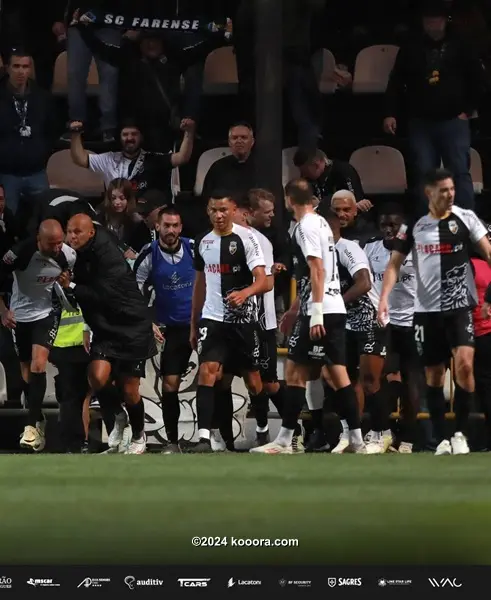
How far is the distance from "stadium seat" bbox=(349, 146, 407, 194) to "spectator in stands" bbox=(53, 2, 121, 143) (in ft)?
6.21

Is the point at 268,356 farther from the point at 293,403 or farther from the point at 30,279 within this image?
the point at 30,279

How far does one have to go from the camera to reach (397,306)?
9945 millimetres

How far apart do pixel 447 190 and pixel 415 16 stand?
12.7ft

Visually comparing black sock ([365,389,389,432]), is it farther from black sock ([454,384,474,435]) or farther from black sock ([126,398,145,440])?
black sock ([126,398,145,440])

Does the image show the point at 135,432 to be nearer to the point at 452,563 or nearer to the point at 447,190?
the point at 447,190

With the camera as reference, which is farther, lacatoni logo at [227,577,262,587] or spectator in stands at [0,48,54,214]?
spectator in stands at [0,48,54,214]

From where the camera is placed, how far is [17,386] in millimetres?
10461

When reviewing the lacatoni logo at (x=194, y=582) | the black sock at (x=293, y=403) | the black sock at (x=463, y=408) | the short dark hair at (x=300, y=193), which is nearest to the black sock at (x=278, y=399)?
the black sock at (x=293, y=403)

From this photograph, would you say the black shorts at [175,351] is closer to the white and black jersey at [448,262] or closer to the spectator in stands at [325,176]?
the spectator in stands at [325,176]

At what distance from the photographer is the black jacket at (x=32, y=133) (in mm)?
10469

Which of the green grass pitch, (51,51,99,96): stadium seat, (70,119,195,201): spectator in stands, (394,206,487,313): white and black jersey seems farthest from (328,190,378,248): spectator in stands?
(51,51,99,96): stadium seat

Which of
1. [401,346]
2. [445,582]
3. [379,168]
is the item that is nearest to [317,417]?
[401,346]

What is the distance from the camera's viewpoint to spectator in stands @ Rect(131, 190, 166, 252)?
10188mm

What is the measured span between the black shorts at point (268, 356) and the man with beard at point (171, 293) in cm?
53
